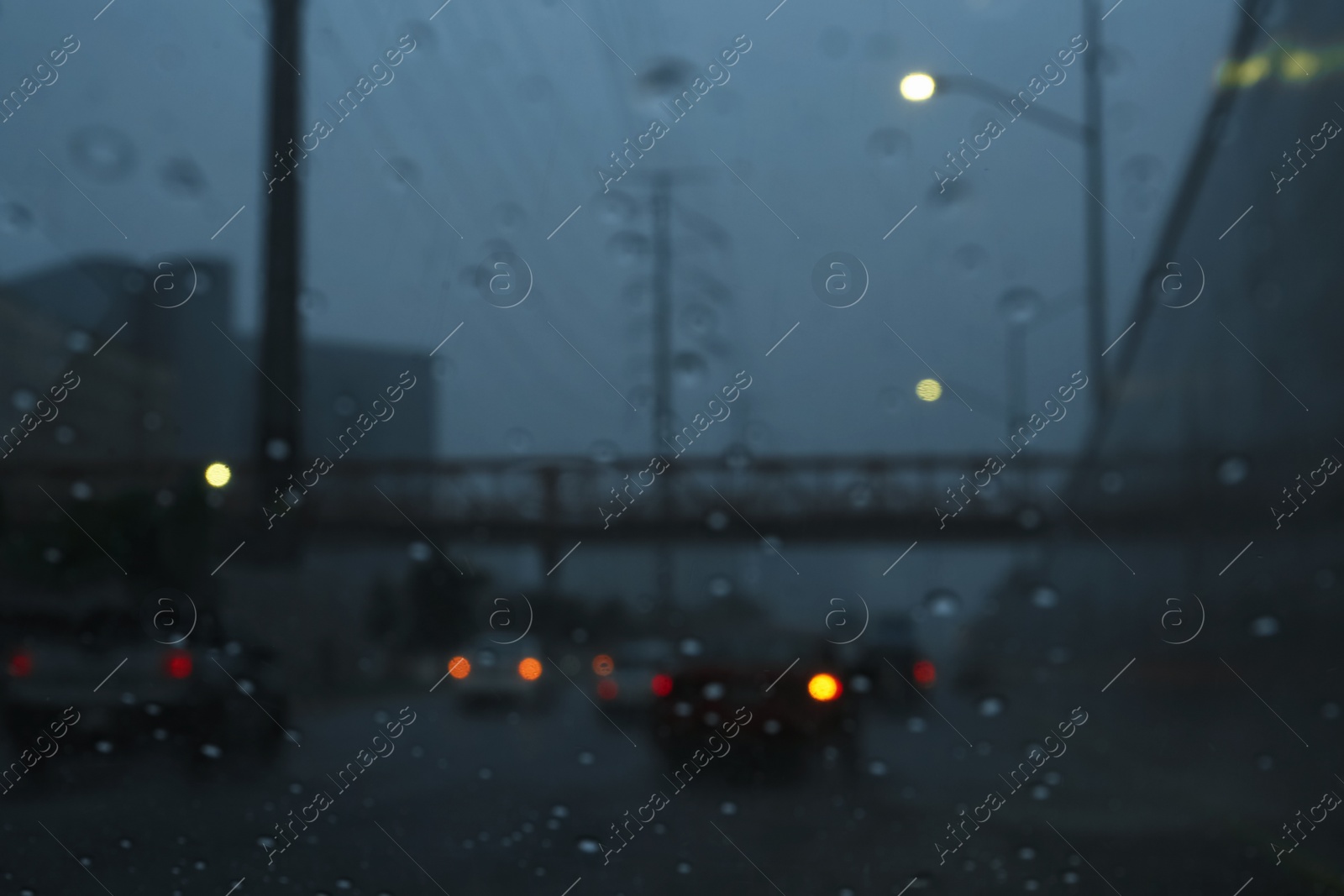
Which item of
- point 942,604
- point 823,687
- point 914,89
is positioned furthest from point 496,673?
point 914,89

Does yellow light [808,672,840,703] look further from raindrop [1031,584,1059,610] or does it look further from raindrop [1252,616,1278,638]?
raindrop [1252,616,1278,638]

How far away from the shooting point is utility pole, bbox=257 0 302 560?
4508mm

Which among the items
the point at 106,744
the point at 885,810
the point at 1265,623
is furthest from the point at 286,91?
the point at 1265,623

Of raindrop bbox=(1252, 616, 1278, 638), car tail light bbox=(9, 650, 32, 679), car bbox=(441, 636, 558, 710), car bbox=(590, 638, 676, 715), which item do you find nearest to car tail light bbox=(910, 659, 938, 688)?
car bbox=(590, 638, 676, 715)

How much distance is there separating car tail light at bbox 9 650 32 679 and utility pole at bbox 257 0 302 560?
1.24 m

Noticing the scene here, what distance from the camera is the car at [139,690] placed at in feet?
13.7

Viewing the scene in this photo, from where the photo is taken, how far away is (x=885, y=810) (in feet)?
12.7

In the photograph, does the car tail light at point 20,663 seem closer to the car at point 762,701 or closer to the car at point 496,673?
the car at point 496,673

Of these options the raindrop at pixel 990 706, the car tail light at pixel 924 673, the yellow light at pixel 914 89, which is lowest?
the raindrop at pixel 990 706

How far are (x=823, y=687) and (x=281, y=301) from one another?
9.23 ft

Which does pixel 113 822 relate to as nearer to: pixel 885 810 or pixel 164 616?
pixel 164 616

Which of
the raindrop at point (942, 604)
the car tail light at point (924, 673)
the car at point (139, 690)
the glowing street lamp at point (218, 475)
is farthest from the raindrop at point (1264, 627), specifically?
the glowing street lamp at point (218, 475)

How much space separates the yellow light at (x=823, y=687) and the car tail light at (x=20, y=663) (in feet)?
11.2

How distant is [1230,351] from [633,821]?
3.33 meters
